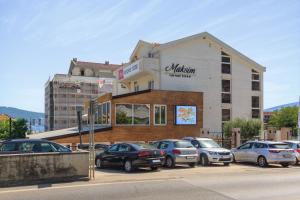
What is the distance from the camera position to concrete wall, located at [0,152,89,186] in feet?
48.0

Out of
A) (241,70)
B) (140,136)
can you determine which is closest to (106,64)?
(241,70)

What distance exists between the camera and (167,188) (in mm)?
13258

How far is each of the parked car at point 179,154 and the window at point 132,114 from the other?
1236 centimetres

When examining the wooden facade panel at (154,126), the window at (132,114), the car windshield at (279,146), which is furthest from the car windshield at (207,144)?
the window at (132,114)

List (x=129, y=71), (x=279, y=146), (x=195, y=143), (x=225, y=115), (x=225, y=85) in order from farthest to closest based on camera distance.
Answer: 1. (x=129, y=71)
2. (x=225, y=85)
3. (x=225, y=115)
4. (x=195, y=143)
5. (x=279, y=146)

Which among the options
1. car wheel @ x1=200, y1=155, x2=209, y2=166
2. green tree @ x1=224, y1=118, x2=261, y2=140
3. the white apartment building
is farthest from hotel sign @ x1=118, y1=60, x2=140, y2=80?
car wheel @ x1=200, y1=155, x2=209, y2=166

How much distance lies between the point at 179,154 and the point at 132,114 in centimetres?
1376

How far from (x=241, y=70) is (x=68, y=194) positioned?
112ft

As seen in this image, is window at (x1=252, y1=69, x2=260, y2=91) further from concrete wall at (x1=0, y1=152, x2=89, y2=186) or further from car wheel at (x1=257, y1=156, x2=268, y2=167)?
concrete wall at (x1=0, y1=152, x2=89, y2=186)

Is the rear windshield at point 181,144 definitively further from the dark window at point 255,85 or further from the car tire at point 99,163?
the dark window at point 255,85

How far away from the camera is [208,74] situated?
4153 cm

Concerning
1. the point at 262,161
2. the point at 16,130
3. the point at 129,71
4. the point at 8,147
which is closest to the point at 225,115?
the point at 129,71

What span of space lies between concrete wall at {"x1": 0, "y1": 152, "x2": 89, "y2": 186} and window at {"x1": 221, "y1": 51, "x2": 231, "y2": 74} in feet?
95.9

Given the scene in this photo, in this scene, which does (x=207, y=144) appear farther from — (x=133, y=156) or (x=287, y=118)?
(x=287, y=118)
